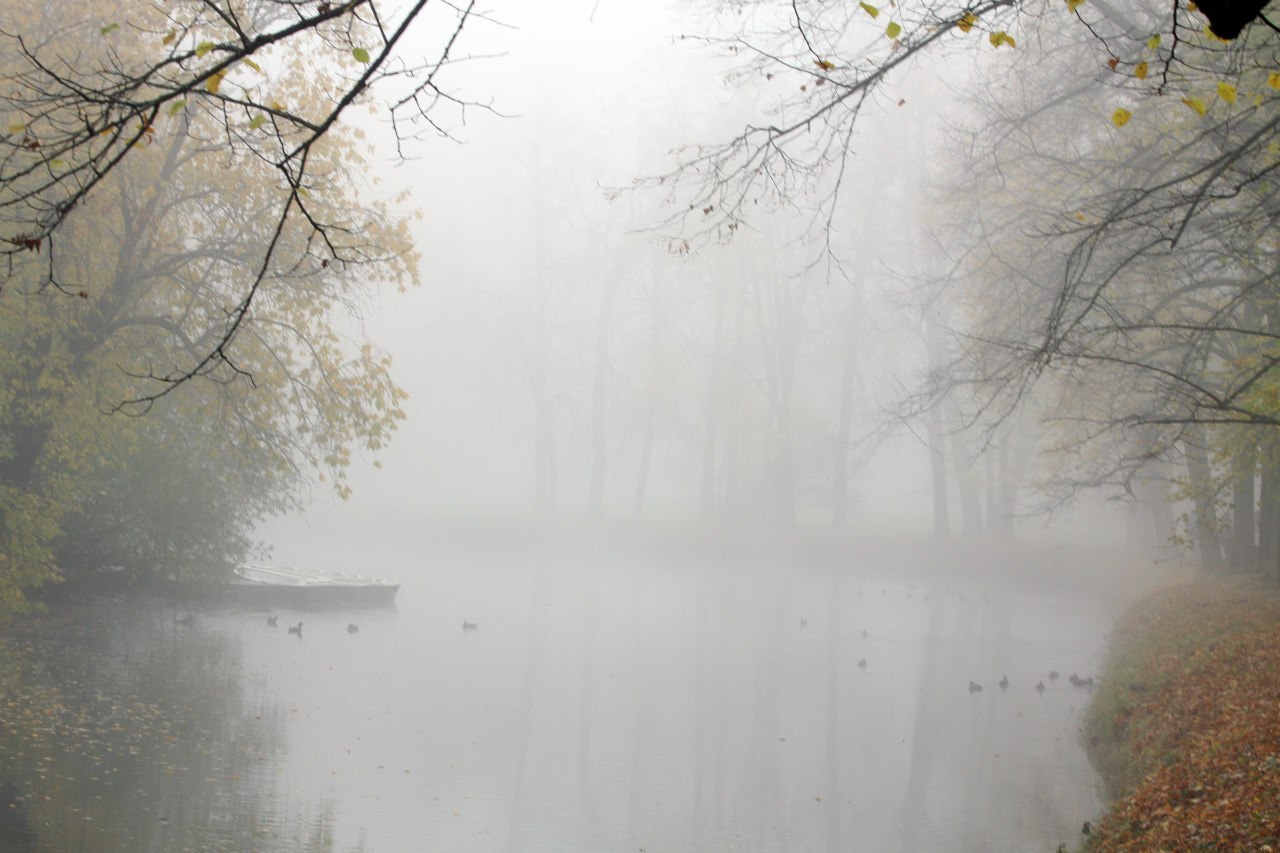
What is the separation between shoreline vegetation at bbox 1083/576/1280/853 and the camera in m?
6.32

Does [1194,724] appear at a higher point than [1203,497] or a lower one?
lower

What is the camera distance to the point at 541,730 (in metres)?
13.5

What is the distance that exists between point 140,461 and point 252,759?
678cm

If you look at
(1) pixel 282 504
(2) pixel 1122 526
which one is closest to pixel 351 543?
(1) pixel 282 504

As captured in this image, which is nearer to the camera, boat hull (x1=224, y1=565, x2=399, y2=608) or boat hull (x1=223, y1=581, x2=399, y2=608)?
boat hull (x1=223, y1=581, x2=399, y2=608)

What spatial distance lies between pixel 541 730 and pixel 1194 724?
688 centimetres

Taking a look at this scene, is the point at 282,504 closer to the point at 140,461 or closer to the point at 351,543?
the point at 140,461

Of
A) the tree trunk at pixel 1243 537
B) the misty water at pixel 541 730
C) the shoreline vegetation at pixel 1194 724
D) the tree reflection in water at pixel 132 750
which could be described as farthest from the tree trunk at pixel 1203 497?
the tree reflection in water at pixel 132 750

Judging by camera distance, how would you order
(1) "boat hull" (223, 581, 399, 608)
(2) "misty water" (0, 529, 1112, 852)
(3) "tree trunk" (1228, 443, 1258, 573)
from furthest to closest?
(1) "boat hull" (223, 581, 399, 608) < (3) "tree trunk" (1228, 443, 1258, 573) < (2) "misty water" (0, 529, 1112, 852)

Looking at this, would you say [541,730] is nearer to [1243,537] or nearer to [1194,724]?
[1194,724]

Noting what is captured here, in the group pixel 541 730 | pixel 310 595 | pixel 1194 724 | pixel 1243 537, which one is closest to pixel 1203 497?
pixel 1243 537

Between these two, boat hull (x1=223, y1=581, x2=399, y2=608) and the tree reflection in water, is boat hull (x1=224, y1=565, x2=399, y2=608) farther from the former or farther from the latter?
the tree reflection in water

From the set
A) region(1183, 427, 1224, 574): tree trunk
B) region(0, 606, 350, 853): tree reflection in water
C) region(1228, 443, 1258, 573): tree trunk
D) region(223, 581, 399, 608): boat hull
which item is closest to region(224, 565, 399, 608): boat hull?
region(223, 581, 399, 608): boat hull

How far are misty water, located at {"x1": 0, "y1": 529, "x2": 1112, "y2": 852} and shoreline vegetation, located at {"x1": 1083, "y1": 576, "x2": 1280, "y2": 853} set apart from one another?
0.85 m
